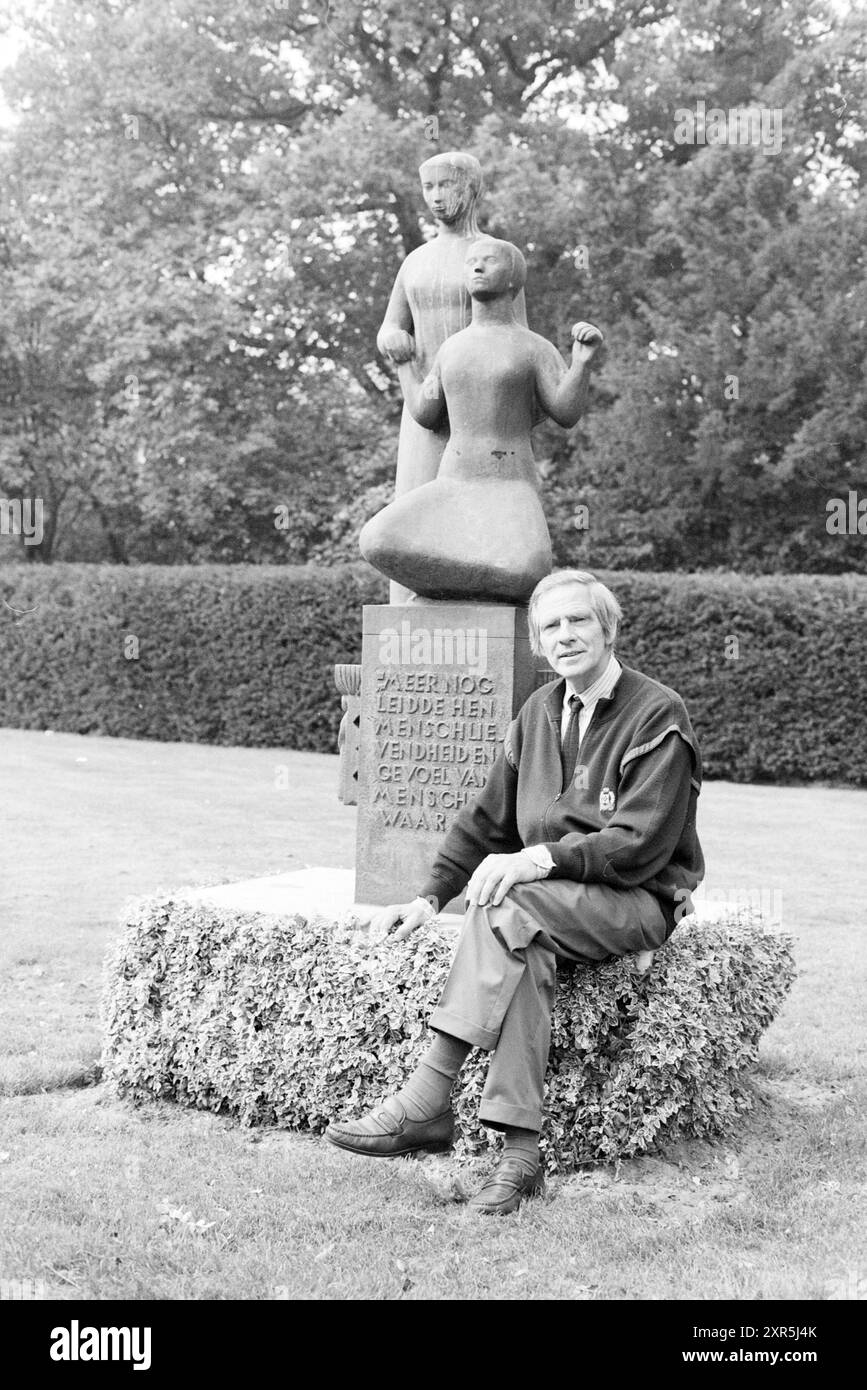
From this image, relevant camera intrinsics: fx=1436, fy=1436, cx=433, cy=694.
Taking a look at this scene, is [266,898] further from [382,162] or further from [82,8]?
[82,8]

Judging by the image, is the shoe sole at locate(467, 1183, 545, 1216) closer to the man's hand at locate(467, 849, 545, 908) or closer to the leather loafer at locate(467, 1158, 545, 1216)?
the leather loafer at locate(467, 1158, 545, 1216)

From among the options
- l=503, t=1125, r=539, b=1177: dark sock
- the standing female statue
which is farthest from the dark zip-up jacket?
the standing female statue

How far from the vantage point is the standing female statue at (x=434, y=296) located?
5.46 m

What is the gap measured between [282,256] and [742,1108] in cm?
1604

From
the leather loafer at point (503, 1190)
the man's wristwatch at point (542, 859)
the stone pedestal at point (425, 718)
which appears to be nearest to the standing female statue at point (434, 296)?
the stone pedestal at point (425, 718)

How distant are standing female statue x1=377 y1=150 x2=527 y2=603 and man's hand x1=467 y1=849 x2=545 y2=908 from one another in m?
2.03

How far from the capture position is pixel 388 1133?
3635 mm

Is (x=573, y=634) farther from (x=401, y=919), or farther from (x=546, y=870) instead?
(x=401, y=919)

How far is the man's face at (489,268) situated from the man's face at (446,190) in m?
0.48

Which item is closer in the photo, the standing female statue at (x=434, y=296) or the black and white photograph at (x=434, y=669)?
the black and white photograph at (x=434, y=669)

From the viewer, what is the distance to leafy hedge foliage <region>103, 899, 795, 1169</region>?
156 inches

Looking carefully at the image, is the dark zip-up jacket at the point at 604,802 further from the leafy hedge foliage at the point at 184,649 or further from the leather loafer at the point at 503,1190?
the leafy hedge foliage at the point at 184,649

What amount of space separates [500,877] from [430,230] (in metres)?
17.6

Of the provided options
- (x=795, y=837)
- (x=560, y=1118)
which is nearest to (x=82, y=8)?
(x=795, y=837)
